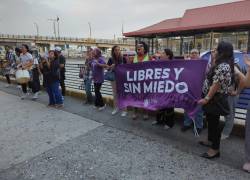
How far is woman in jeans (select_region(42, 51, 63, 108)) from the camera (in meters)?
5.55

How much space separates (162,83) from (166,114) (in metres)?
0.75

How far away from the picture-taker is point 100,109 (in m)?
5.38

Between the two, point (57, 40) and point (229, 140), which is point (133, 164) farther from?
point (57, 40)

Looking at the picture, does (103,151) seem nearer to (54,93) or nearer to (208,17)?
(54,93)

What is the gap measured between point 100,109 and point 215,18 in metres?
19.2

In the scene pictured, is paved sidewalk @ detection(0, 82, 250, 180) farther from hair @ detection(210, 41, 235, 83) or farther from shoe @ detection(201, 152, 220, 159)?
hair @ detection(210, 41, 235, 83)

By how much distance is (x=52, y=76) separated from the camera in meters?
5.61

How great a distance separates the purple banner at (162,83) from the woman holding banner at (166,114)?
375 mm

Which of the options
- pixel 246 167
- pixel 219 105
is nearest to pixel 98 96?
pixel 219 105

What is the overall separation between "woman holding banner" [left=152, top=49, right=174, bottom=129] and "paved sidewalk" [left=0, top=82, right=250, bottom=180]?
0.16m

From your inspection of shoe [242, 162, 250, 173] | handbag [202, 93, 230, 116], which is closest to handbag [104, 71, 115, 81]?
handbag [202, 93, 230, 116]

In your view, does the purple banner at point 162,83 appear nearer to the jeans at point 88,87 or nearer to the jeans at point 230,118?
the jeans at point 230,118

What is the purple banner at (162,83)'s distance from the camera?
10.9 ft

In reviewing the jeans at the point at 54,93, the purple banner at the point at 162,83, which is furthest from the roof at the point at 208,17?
the purple banner at the point at 162,83
